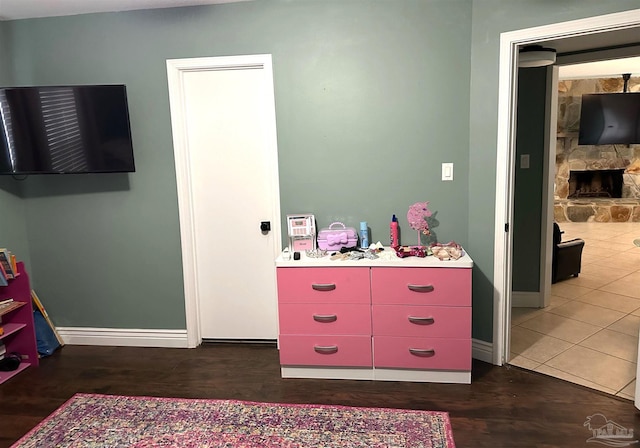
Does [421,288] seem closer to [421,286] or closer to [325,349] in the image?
[421,286]

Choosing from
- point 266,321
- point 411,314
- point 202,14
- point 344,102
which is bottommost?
point 266,321

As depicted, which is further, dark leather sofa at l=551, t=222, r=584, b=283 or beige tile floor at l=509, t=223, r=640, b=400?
dark leather sofa at l=551, t=222, r=584, b=283

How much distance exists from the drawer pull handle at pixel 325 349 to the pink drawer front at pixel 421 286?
376 millimetres

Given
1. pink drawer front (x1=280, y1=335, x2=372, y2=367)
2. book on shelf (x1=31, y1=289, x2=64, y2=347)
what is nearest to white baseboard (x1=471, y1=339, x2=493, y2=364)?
pink drawer front (x1=280, y1=335, x2=372, y2=367)

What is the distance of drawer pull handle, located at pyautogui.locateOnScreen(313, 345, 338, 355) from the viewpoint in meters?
2.89

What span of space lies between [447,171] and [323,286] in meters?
1.08

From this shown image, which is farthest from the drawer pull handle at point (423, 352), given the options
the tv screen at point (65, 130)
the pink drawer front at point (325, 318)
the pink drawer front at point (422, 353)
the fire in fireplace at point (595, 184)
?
the fire in fireplace at point (595, 184)

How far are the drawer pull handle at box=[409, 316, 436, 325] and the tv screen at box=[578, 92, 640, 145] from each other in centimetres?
599

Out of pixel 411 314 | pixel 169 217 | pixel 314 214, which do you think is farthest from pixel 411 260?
pixel 169 217

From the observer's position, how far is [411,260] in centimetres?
280

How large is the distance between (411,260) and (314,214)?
767 millimetres

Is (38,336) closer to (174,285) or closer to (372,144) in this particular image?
(174,285)

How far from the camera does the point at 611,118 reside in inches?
283

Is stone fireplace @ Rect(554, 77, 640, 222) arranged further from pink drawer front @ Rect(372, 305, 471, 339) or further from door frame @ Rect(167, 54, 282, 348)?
door frame @ Rect(167, 54, 282, 348)
